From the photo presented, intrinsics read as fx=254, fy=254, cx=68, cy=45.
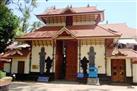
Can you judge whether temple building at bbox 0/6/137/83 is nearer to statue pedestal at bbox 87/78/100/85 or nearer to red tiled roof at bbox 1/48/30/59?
red tiled roof at bbox 1/48/30/59

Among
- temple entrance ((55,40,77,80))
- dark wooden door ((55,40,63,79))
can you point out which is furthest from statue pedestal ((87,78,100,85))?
dark wooden door ((55,40,63,79))

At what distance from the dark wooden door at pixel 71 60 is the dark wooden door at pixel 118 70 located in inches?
129

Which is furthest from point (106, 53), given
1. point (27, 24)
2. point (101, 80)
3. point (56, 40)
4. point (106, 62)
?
point (27, 24)

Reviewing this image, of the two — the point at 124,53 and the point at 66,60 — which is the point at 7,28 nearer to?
the point at 66,60

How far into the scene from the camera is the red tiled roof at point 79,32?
20.4m

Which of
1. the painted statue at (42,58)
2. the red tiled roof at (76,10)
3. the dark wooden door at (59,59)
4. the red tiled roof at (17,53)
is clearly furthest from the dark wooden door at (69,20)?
the red tiled roof at (17,53)

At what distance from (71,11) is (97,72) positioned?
6040 millimetres

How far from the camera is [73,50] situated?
72.5 feet

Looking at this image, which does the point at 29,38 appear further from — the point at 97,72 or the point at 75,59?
the point at 97,72

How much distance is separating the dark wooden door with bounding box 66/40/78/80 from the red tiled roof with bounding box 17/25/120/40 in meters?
1.25

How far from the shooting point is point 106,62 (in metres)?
20.4

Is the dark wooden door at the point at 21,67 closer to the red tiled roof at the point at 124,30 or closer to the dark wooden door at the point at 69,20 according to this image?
the dark wooden door at the point at 69,20

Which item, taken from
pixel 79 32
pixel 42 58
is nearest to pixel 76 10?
pixel 79 32

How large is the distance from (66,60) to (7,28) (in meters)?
6.40
